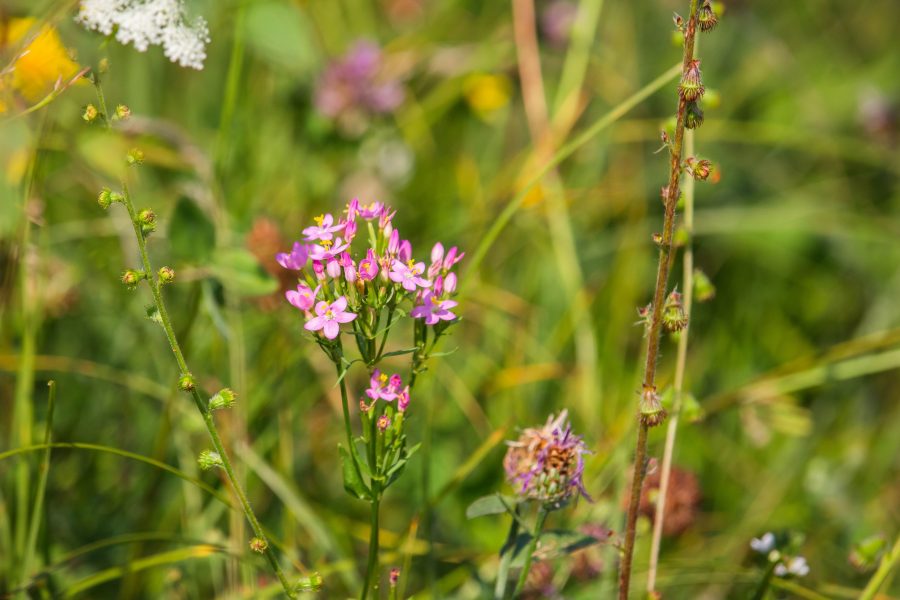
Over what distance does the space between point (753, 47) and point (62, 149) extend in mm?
2018

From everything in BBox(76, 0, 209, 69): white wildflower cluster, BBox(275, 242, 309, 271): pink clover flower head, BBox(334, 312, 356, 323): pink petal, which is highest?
BBox(76, 0, 209, 69): white wildflower cluster

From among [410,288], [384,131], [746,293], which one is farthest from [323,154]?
[410,288]

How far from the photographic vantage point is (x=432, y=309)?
909mm

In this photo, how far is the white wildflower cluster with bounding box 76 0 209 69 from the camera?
3.11 ft

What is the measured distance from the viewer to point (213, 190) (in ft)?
4.80

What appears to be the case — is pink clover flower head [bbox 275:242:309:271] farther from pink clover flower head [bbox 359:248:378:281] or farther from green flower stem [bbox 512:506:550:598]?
green flower stem [bbox 512:506:550:598]

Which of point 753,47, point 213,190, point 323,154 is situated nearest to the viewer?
point 213,190

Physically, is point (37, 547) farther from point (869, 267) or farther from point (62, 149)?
point (869, 267)

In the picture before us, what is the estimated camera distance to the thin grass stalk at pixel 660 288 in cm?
86

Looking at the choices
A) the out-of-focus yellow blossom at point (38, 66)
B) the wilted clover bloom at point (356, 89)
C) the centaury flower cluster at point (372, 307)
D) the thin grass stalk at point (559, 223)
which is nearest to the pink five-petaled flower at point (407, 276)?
the centaury flower cluster at point (372, 307)

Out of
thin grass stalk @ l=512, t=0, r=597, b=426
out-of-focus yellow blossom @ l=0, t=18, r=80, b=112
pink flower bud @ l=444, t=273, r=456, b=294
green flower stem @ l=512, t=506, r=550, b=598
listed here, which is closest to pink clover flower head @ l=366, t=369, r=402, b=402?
pink flower bud @ l=444, t=273, r=456, b=294

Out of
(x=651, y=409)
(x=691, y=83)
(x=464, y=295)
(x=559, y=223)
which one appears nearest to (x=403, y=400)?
(x=651, y=409)

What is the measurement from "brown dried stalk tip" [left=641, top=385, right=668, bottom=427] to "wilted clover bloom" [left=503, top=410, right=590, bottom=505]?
3.4 inches

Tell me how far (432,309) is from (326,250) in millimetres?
112
